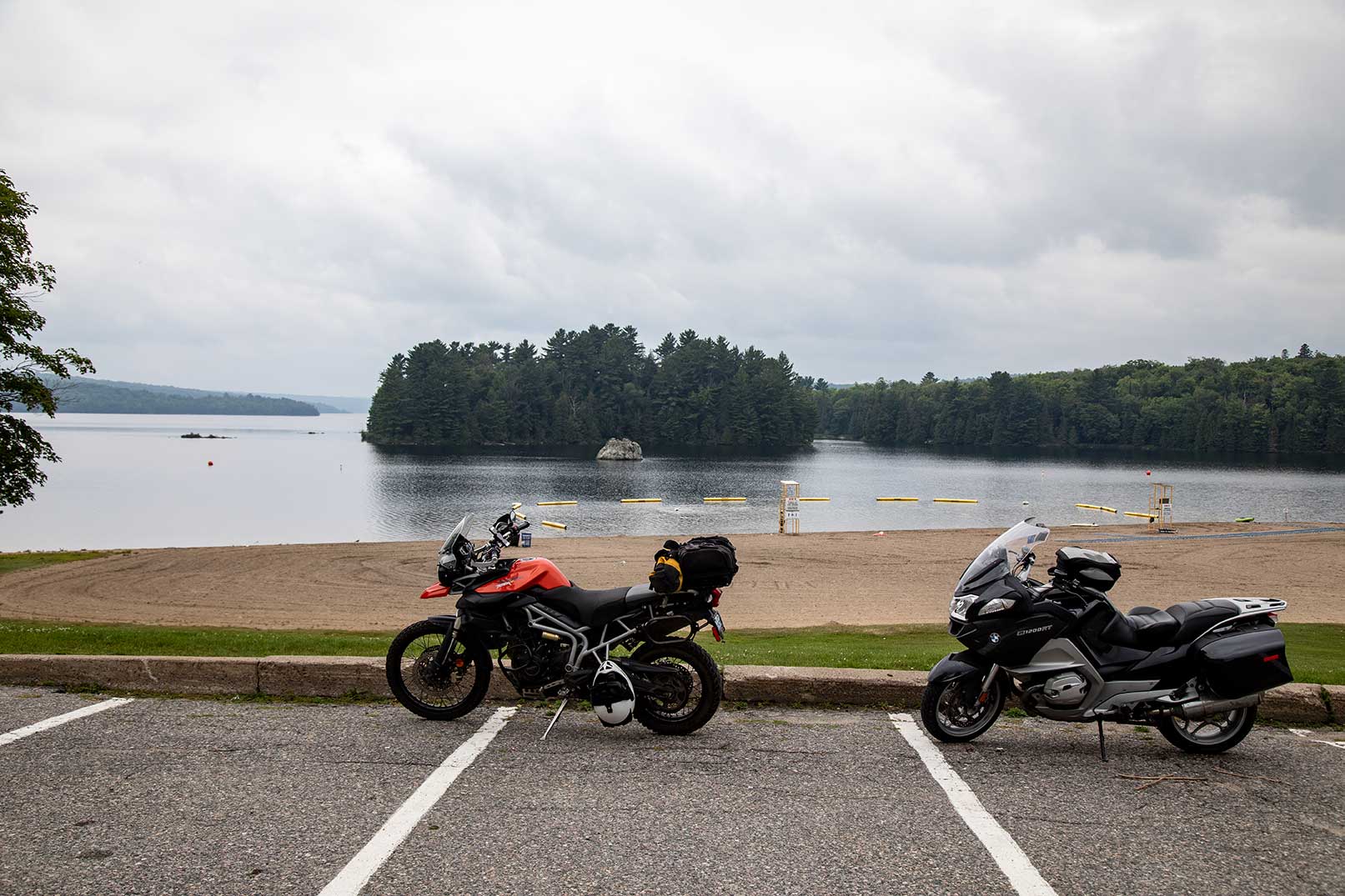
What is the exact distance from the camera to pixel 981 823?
4562 mm

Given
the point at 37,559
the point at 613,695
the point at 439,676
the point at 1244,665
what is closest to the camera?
the point at 1244,665

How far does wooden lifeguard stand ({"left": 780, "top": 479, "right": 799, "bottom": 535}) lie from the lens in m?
38.1

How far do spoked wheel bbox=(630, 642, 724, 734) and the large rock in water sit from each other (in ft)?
339

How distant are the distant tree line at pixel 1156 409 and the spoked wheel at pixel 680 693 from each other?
166697mm

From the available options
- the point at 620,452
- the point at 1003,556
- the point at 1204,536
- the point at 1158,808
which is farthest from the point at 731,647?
the point at 620,452

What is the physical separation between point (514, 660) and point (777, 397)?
15477cm

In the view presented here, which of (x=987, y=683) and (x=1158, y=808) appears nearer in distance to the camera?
(x=1158, y=808)

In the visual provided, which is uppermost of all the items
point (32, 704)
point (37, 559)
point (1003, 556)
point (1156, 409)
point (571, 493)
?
point (1156, 409)

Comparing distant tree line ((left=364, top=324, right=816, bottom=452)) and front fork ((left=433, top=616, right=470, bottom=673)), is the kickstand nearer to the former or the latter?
front fork ((left=433, top=616, right=470, bottom=673))

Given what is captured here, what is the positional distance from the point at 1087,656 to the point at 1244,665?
2.72 ft

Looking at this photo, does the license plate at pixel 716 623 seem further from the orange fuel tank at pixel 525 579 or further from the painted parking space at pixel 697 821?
the orange fuel tank at pixel 525 579

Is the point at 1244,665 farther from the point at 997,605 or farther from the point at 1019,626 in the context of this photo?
→ the point at 997,605

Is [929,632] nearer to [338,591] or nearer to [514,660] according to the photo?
[514,660]

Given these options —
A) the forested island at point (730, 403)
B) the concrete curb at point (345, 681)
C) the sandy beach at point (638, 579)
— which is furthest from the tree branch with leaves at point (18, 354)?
the forested island at point (730, 403)
